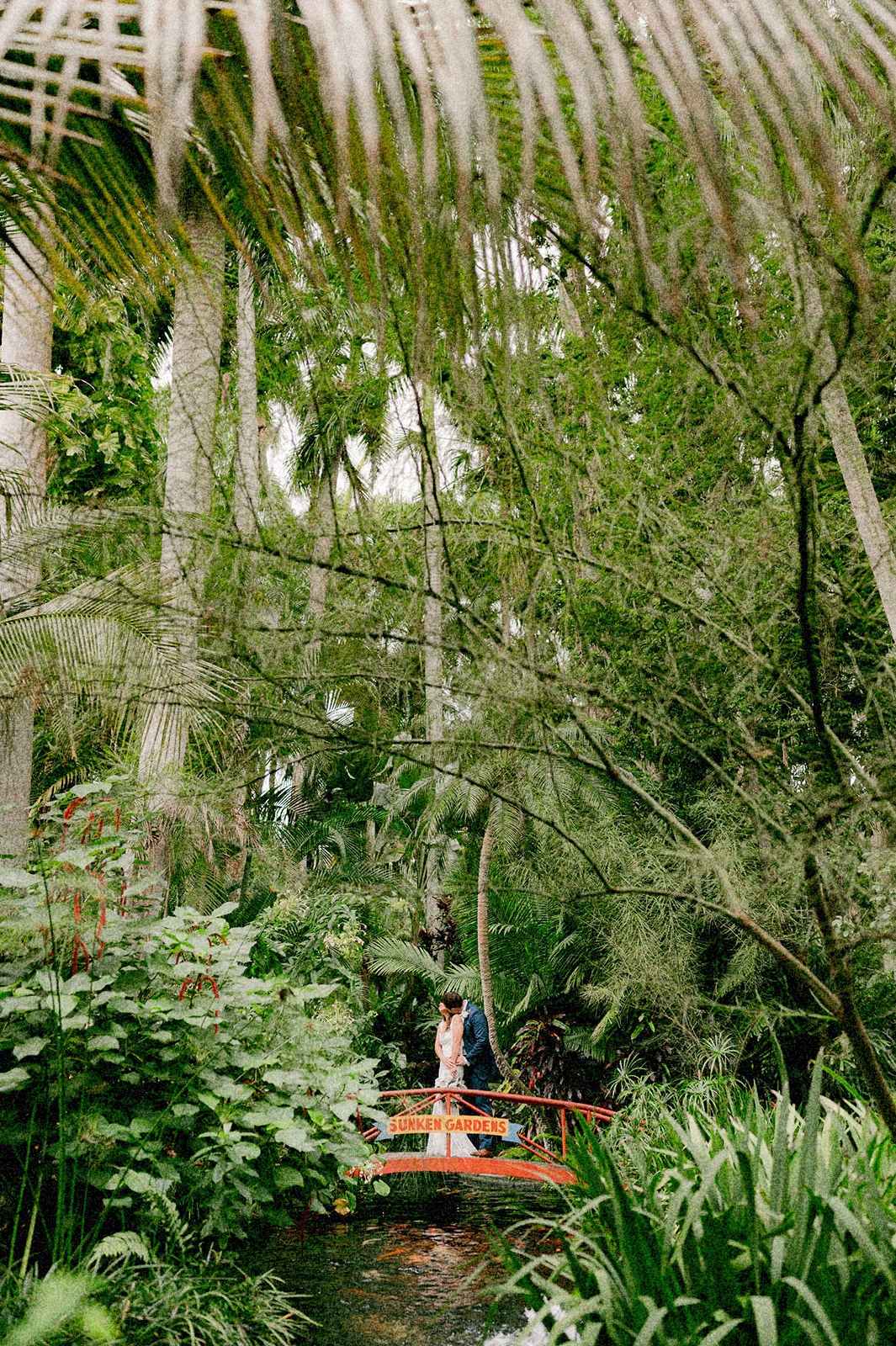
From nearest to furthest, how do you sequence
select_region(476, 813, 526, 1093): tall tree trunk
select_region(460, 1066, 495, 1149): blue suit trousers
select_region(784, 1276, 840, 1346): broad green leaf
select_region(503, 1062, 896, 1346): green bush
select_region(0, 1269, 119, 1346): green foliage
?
select_region(0, 1269, 119, 1346): green foliage → select_region(784, 1276, 840, 1346): broad green leaf → select_region(503, 1062, 896, 1346): green bush → select_region(460, 1066, 495, 1149): blue suit trousers → select_region(476, 813, 526, 1093): tall tree trunk

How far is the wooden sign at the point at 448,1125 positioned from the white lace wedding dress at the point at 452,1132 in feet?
0.37

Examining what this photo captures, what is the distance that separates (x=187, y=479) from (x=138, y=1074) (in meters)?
4.76

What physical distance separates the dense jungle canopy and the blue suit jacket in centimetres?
244

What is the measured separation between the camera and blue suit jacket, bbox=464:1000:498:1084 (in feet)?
27.3

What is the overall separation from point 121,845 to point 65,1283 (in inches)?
120

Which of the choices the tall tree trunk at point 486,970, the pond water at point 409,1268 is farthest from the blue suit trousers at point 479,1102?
the tall tree trunk at point 486,970

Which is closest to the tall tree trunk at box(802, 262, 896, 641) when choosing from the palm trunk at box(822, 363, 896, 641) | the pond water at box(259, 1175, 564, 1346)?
the palm trunk at box(822, 363, 896, 641)

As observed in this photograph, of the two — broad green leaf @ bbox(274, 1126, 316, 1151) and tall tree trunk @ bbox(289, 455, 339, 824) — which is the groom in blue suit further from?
tall tree trunk @ bbox(289, 455, 339, 824)

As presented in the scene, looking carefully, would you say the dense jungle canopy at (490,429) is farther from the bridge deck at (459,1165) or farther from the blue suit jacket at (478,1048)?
the blue suit jacket at (478,1048)

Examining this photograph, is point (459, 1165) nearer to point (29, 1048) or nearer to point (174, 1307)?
point (174, 1307)

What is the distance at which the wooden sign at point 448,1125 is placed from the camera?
6754mm

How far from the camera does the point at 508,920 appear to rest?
35.3ft

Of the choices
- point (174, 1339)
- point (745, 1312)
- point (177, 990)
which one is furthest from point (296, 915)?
point (745, 1312)

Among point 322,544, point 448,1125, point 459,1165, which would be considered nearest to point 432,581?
point 322,544
